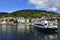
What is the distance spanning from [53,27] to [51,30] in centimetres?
189

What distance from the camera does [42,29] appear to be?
11475 cm

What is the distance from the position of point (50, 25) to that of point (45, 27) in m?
3.12

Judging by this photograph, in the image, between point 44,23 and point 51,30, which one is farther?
point 44,23

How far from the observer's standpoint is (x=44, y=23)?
379 feet

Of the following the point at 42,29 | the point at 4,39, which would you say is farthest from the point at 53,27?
the point at 4,39

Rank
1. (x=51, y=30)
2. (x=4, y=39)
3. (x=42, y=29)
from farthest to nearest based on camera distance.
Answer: (x=42, y=29), (x=51, y=30), (x=4, y=39)

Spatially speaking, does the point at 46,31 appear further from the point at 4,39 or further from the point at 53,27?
the point at 4,39

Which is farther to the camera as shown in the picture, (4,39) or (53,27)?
(53,27)

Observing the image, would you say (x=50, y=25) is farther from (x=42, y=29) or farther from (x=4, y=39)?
(x=4, y=39)

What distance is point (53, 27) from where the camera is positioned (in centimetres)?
10662

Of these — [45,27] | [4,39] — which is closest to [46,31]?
[45,27]

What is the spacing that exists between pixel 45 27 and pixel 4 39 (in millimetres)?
39156

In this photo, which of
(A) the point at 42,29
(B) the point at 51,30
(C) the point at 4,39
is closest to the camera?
(C) the point at 4,39

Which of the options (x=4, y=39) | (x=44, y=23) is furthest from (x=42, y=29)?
(x=4, y=39)
